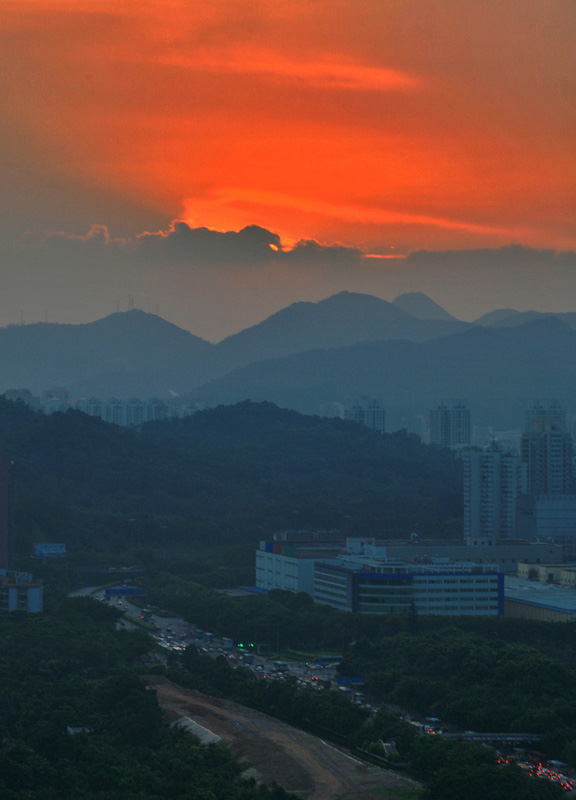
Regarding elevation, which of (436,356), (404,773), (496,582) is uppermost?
(436,356)

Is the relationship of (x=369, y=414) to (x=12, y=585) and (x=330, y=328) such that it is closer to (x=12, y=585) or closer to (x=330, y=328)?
(x=12, y=585)

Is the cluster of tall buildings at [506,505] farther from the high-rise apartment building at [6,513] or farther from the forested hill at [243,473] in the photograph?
the high-rise apartment building at [6,513]

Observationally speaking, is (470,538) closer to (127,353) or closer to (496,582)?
(496,582)

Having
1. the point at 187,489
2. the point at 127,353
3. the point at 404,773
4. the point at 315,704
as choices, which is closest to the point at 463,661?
the point at 315,704

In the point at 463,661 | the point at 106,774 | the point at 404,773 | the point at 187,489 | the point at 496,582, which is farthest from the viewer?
the point at 187,489

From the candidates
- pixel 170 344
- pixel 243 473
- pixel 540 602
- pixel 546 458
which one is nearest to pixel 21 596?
pixel 540 602

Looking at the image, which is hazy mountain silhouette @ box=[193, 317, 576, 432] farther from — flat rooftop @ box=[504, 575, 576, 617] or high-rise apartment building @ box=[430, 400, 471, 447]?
flat rooftop @ box=[504, 575, 576, 617]
